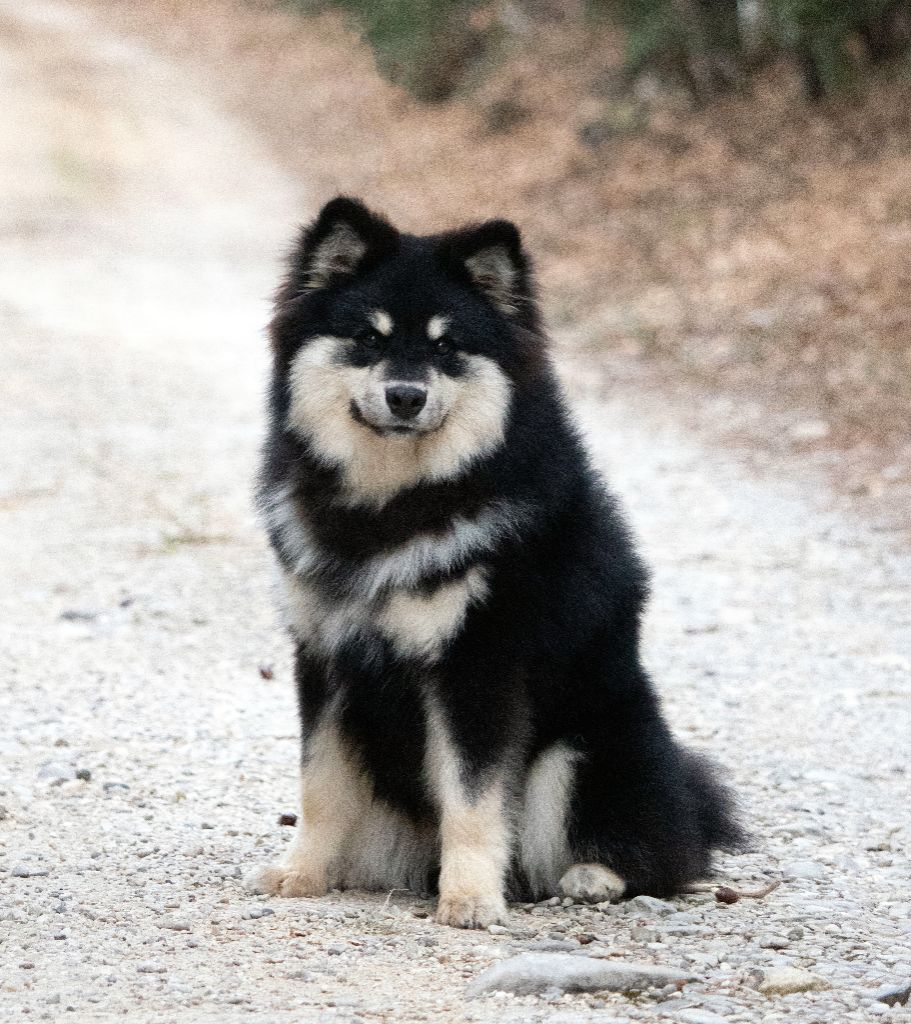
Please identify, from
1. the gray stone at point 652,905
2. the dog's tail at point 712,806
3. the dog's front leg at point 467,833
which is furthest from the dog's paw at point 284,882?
the dog's tail at point 712,806

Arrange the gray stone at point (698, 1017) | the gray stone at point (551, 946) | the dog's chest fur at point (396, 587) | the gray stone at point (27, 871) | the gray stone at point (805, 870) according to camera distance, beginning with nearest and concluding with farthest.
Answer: the gray stone at point (698, 1017) → the gray stone at point (551, 946) → the dog's chest fur at point (396, 587) → the gray stone at point (27, 871) → the gray stone at point (805, 870)

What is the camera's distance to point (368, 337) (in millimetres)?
4301

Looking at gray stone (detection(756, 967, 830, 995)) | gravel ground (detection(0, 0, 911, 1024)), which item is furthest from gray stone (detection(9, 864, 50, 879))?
gray stone (detection(756, 967, 830, 995))

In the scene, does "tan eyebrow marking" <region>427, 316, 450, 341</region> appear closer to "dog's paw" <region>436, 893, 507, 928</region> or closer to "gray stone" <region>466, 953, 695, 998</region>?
"dog's paw" <region>436, 893, 507, 928</region>

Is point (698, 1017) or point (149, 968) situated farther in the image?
point (149, 968)

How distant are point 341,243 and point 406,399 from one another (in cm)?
55

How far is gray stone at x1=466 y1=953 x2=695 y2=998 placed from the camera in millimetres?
3572

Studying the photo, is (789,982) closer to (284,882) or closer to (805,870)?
(805,870)

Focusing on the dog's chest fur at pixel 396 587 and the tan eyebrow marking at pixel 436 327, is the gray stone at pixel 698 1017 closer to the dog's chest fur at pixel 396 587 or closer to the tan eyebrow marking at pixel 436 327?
the dog's chest fur at pixel 396 587

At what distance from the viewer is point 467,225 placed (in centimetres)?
446

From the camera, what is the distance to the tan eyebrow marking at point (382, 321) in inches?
168

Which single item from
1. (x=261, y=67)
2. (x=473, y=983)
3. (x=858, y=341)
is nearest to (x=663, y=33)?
(x=858, y=341)

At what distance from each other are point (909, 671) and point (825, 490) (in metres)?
2.88

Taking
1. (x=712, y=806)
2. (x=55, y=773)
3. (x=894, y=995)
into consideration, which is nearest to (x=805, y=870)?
(x=712, y=806)
